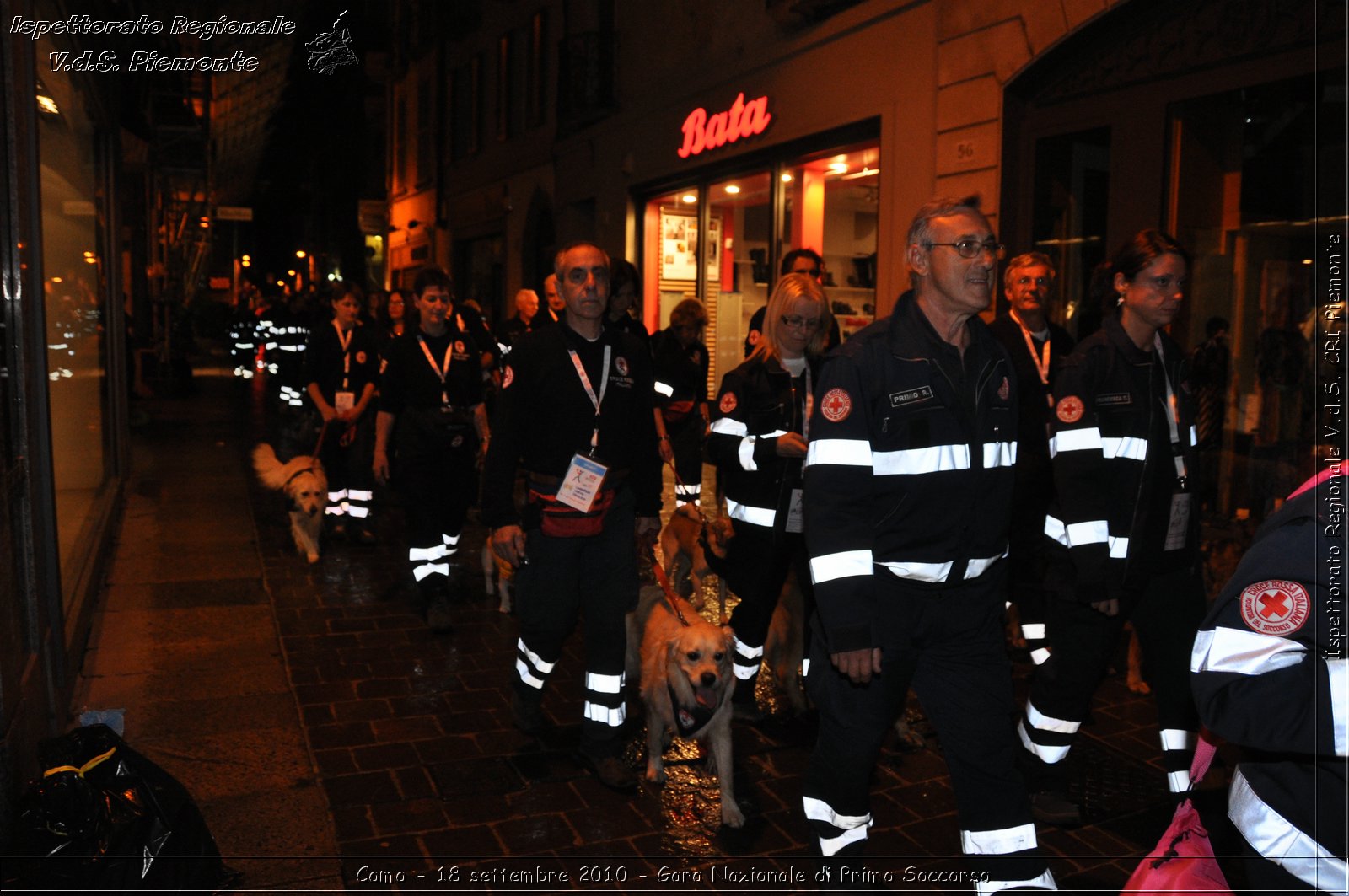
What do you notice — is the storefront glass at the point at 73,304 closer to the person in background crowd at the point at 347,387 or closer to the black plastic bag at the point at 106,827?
the person in background crowd at the point at 347,387

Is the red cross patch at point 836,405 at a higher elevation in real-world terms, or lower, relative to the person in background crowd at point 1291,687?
higher

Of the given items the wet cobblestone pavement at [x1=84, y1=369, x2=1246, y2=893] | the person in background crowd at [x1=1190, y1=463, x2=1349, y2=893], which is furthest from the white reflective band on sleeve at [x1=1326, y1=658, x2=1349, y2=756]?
the wet cobblestone pavement at [x1=84, y1=369, x2=1246, y2=893]

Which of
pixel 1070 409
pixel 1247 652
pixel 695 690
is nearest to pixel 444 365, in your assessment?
pixel 695 690

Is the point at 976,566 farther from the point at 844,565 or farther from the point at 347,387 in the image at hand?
the point at 347,387

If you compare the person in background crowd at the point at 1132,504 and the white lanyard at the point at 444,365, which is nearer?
the person in background crowd at the point at 1132,504

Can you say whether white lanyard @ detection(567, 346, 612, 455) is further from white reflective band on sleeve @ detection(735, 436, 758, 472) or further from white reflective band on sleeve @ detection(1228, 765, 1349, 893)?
white reflective band on sleeve @ detection(1228, 765, 1349, 893)

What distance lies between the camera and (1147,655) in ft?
14.7

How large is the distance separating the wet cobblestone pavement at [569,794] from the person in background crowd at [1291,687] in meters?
2.04

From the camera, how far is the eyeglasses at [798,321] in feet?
16.7

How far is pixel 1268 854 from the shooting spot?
207 cm

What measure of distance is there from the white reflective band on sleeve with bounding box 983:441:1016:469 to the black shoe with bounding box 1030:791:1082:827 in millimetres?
1902

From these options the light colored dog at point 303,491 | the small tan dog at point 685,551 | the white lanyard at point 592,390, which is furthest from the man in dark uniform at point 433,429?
the white lanyard at point 592,390

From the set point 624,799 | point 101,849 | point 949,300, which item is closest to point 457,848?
point 624,799

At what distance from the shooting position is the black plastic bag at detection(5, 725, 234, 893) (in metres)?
3.02
